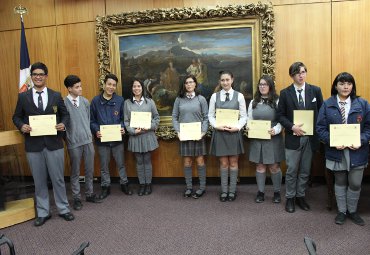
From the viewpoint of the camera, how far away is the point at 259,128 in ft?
12.3

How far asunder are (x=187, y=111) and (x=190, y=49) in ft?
3.81

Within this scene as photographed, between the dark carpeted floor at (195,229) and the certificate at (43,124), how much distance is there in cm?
107

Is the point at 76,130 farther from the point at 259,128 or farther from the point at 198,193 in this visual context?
the point at 259,128

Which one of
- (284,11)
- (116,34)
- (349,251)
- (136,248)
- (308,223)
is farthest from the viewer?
(116,34)

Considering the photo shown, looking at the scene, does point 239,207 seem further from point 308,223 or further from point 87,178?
point 87,178

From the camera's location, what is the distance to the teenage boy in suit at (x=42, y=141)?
339 centimetres

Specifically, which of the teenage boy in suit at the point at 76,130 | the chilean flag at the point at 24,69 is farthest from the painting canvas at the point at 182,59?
the chilean flag at the point at 24,69

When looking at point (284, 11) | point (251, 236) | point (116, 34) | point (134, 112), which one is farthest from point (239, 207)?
point (116, 34)

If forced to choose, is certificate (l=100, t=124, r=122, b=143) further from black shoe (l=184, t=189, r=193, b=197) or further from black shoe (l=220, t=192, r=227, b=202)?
black shoe (l=220, t=192, r=227, b=202)

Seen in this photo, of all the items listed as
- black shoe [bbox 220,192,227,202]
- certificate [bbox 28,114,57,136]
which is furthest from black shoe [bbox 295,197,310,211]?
certificate [bbox 28,114,57,136]

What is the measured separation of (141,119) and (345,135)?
2.54 metres

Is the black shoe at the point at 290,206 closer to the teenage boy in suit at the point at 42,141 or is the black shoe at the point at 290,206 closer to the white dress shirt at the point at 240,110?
the white dress shirt at the point at 240,110

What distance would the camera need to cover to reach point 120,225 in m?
3.40

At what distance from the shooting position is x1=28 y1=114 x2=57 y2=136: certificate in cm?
334
